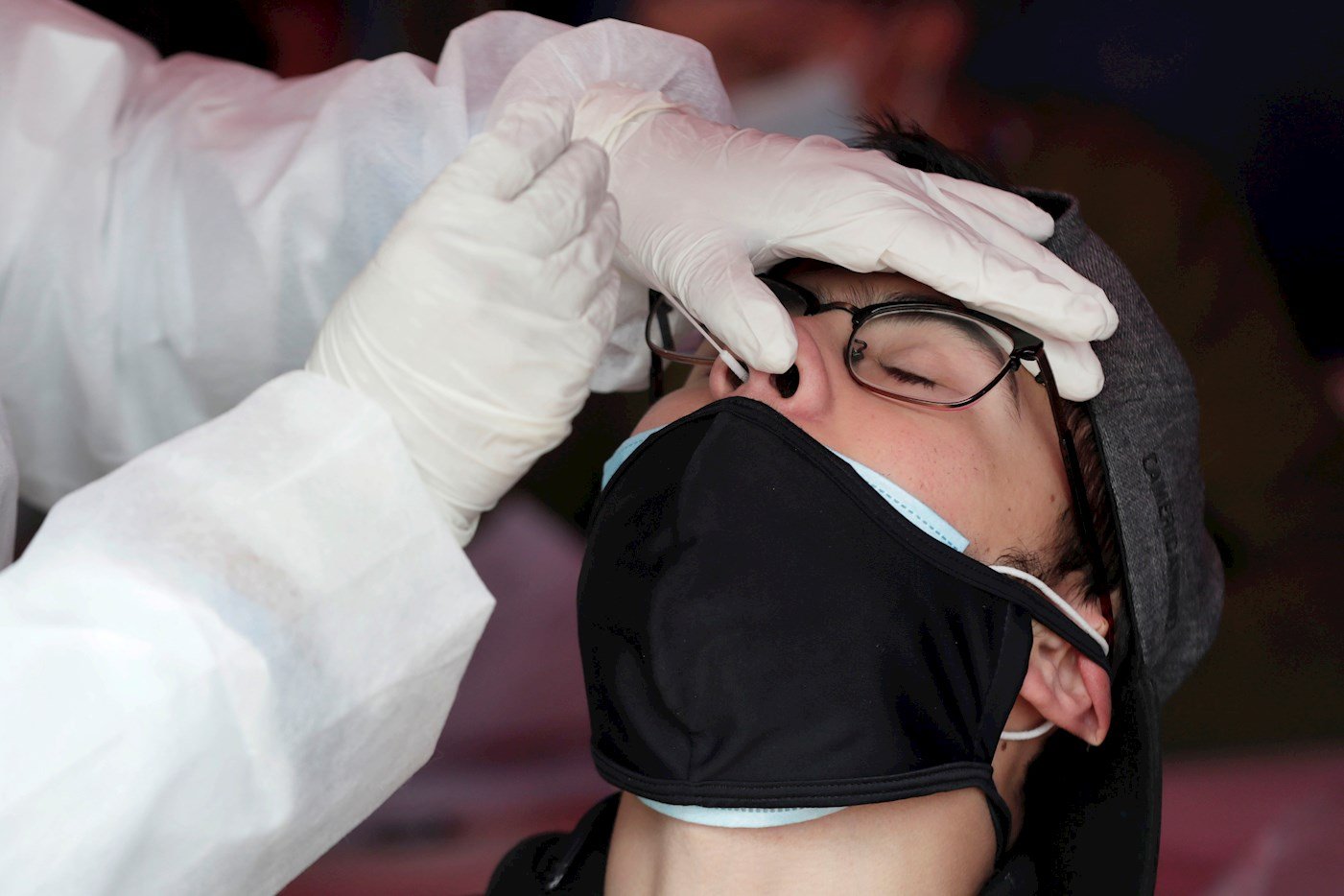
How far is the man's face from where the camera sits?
1.10 metres

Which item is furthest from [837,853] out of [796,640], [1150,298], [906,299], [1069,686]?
[1150,298]

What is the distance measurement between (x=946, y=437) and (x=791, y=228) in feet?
0.97

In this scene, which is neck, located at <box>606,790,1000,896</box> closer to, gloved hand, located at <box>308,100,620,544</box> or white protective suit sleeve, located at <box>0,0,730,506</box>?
gloved hand, located at <box>308,100,620,544</box>

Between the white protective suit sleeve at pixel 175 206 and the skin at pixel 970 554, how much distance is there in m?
0.56

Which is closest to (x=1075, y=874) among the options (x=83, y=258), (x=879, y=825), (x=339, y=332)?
(x=879, y=825)

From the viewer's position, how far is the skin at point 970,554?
3.54 ft

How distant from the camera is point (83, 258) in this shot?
4.55 ft

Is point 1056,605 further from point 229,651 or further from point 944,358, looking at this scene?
point 229,651

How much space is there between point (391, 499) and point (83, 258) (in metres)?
0.71

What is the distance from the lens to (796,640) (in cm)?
102

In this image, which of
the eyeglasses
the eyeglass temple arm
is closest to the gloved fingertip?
the eyeglasses

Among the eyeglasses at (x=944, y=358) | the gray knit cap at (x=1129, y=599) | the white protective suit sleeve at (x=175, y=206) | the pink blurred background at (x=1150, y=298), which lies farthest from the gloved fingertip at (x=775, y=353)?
the pink blurred background at (x=1150, y=298)

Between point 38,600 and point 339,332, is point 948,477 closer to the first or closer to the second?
point 339,332

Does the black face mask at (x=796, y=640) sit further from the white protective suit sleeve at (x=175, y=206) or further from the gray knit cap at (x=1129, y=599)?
the white protective suit sleeve at (x=175, y=206)
